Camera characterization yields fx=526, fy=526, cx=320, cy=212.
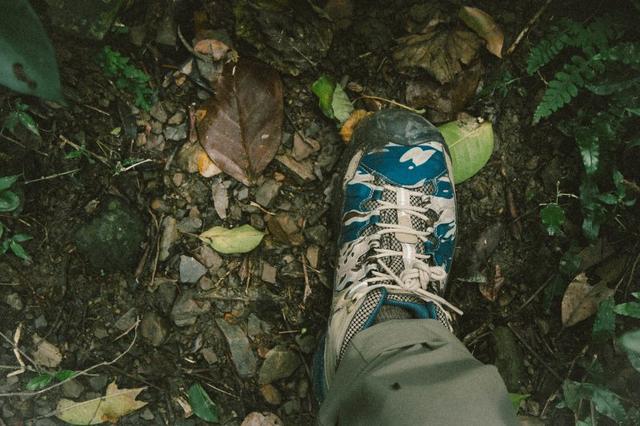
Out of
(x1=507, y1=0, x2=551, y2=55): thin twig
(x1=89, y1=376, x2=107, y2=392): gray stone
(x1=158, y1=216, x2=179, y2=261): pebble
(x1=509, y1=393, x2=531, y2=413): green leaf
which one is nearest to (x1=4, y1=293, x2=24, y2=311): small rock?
(x1=89, y1=376, x2=107, y2=392): gray stone

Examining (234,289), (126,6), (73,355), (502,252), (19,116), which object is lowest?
(73,355)

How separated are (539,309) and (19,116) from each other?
195 cm

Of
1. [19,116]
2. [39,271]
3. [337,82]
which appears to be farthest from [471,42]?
[39,271]

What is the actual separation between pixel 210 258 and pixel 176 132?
0.48 meters

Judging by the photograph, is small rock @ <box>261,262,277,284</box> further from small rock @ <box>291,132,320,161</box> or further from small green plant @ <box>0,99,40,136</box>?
small green plant @ <box>0,99,40,136</box>

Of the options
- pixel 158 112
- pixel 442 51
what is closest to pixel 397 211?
pixel 442 51

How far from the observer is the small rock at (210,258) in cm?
195

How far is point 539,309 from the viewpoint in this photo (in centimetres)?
199

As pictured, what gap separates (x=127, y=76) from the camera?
1819 millimetres

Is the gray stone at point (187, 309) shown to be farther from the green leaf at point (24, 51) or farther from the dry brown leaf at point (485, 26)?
the dry brown leaf at point (485, 26)

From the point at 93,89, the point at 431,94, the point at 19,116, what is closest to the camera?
the point at 19,116

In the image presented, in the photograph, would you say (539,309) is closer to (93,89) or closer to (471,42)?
(471,42)

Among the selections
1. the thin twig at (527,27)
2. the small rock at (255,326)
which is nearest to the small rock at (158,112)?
the small rock at (255,326)

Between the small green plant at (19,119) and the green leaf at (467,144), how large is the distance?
143 cm
